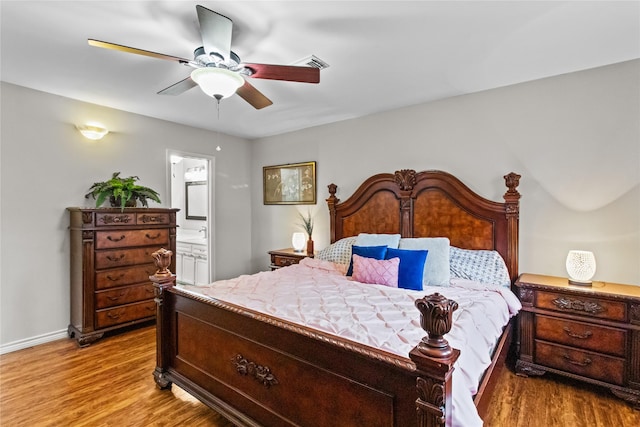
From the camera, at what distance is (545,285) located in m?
2.46

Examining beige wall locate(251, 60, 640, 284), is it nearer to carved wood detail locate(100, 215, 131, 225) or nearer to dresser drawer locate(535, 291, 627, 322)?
dresser drawer locate(535, 291, 627, 322)

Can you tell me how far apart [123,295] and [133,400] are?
1.51m

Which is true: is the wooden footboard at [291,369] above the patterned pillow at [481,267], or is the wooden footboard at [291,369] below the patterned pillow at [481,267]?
below

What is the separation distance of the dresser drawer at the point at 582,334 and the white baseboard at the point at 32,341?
4599 mm

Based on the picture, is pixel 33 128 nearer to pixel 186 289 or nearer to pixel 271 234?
pixel 186 289

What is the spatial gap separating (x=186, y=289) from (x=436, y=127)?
292cm

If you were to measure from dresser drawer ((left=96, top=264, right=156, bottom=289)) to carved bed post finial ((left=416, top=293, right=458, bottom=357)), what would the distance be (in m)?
3.38

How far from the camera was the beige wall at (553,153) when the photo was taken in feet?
8.16

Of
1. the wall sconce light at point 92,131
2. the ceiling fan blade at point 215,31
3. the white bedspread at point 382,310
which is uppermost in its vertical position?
the ceiling fan blade at point 215,31

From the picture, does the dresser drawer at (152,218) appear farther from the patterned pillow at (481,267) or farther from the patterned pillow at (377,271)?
the patterned pillow at (481,267)

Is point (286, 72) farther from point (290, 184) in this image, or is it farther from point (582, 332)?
point (582, 332)

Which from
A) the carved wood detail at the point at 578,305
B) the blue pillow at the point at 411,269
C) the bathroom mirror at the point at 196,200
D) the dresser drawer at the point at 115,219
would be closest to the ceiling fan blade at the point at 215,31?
the blue pillow at the point at 411,269

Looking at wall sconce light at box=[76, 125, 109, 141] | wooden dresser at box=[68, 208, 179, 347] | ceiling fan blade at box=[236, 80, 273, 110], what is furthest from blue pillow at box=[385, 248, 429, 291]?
wall sconce light at box=[76, 125, 109, 141]

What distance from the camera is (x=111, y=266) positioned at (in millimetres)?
3307
